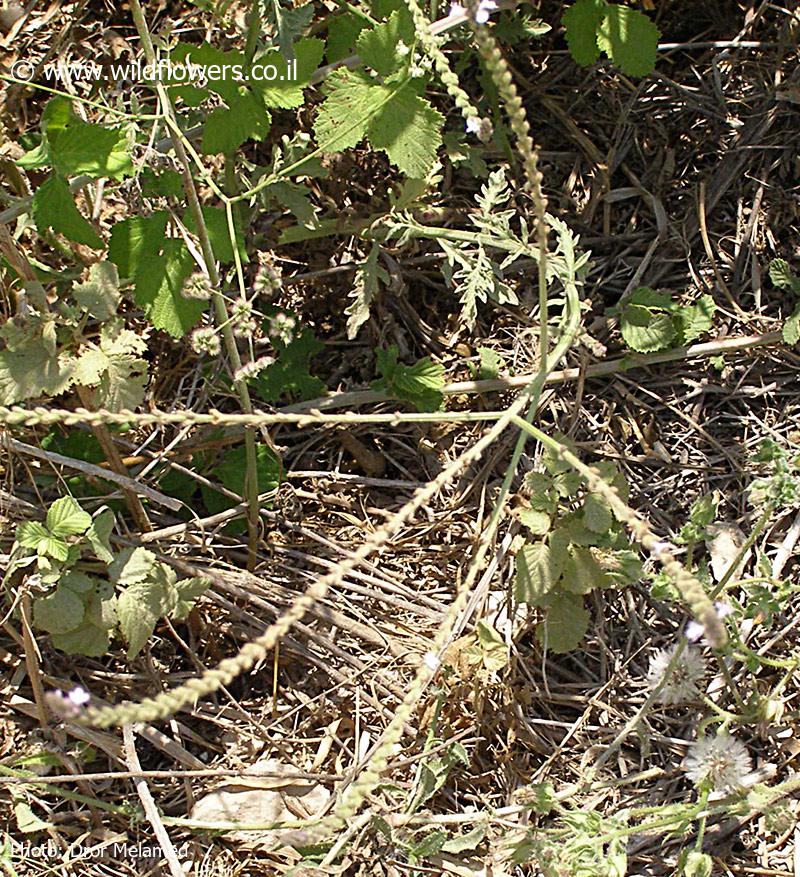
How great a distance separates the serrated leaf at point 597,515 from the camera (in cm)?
235

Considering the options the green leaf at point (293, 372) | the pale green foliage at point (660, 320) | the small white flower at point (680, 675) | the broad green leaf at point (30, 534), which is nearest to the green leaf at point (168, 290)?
the green leaf at point (293, 372)

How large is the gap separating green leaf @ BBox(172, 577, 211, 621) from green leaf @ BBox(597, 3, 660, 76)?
168 cm

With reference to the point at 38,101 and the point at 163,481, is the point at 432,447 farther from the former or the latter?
the point at 38,101

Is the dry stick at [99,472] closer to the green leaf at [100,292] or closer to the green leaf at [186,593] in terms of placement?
the green leaf at [186,593]

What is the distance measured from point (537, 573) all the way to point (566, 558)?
81mm

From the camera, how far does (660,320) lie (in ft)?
8.49

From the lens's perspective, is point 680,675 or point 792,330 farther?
point 792,330

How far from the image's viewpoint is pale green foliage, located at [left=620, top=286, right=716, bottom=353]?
102 inches

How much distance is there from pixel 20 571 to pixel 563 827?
143 cm

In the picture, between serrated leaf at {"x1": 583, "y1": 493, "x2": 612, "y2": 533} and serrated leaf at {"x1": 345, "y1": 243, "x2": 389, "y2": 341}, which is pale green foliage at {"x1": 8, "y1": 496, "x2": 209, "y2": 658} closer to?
serrated leaf at {"x1": 345, "y1": 243, "x2": 389, "y2": 341}

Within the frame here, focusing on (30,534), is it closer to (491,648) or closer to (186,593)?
(186,593)

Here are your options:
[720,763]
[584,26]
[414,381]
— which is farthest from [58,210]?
[720,763]

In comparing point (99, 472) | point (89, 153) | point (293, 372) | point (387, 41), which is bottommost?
point (99, 472)

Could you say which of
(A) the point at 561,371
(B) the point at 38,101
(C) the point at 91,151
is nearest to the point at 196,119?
(C) the point at 91,151
